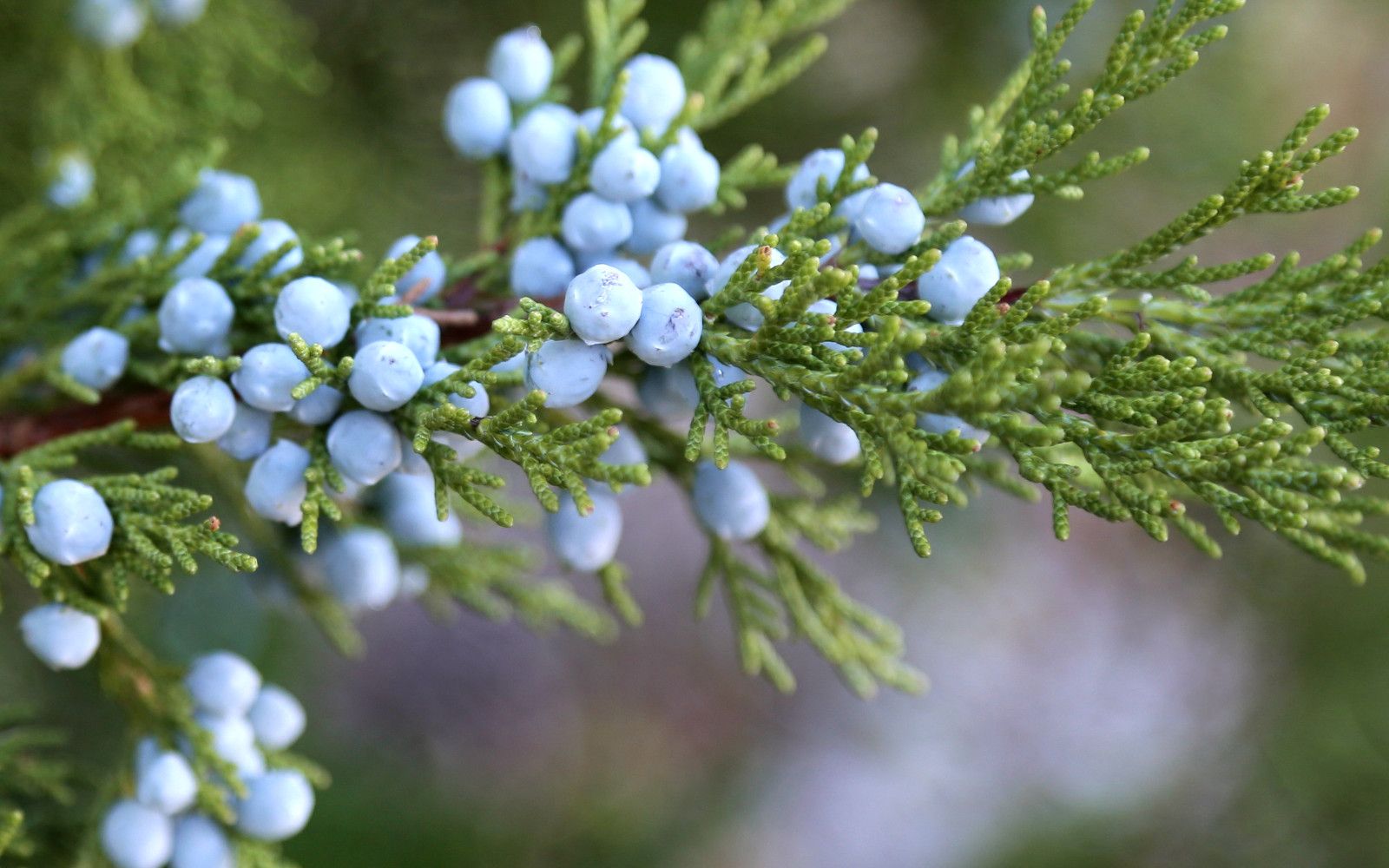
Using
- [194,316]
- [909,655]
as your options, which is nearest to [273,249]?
[194,316]

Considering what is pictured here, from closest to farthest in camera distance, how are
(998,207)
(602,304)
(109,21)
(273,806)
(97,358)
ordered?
(602,304), (998,207), (97,358), (273,806), (109,21)

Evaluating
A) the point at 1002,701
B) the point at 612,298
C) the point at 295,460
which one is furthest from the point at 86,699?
the point at 1002,701

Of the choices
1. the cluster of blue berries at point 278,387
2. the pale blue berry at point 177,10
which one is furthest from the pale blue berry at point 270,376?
the pale blue berry at point 177,10

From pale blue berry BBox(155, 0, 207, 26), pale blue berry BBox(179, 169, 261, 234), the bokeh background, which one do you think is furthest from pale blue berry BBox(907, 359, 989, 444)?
the bokeh background

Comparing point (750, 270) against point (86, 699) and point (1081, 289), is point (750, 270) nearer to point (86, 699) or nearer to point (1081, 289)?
point (1081, 289)

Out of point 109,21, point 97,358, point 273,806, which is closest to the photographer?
point 97,358

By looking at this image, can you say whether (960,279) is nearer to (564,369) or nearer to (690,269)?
(690,269)

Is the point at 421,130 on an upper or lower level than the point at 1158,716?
upper
